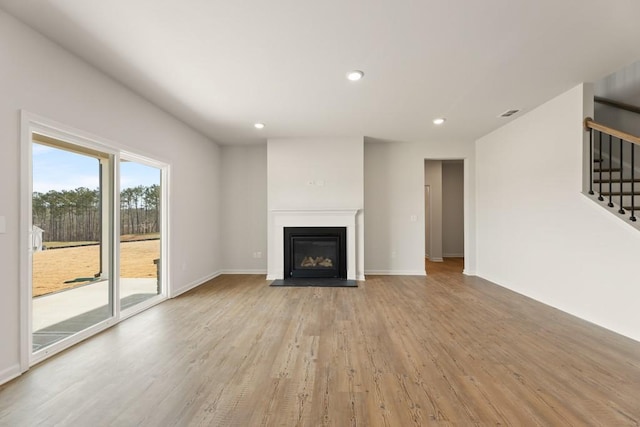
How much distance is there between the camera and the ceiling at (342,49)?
2.02m

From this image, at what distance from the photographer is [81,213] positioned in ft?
9.15

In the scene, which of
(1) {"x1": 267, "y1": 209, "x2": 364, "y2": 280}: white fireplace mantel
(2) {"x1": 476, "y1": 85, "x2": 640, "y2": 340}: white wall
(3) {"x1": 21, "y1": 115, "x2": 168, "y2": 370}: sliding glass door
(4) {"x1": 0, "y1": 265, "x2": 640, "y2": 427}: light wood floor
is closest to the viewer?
(4) {"x1": 0, "y1": 265, "x2": 640, "y2": 427}: light wood floor

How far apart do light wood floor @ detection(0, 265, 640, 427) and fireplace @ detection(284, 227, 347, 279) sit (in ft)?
5.86

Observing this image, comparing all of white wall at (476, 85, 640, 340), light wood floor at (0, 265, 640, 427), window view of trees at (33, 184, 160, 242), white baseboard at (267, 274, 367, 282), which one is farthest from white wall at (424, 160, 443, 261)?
window view of trees at (33, 184, 160, 242)

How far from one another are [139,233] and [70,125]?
5.13 feet

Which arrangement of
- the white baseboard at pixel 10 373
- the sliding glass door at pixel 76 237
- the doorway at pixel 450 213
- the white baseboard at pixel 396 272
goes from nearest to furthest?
the white baseboard at pixel 10 373 < the sliding glass door at pixel 76 237 < the white baseboard at pixel 396 272 < the doorway at pixel 450 213

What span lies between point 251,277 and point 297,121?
306cm

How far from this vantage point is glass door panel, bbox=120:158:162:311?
11.1ft

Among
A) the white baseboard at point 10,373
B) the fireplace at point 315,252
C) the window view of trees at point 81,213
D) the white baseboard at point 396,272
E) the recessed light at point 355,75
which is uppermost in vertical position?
the recessed light at point 355,75

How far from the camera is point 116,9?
1.99m

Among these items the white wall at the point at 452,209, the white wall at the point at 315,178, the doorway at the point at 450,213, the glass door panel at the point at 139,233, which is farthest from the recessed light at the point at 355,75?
the white wall at the point at 452,209

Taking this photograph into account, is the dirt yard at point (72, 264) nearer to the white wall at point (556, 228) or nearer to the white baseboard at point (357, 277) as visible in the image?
the white baseboard at point (357, 277)

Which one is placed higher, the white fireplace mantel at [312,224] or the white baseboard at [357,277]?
the white fireplace mantel at [312,224]

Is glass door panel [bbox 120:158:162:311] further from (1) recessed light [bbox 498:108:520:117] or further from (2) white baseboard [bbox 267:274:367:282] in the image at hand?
(1) recessed light [bbox 498:108:520:117]
